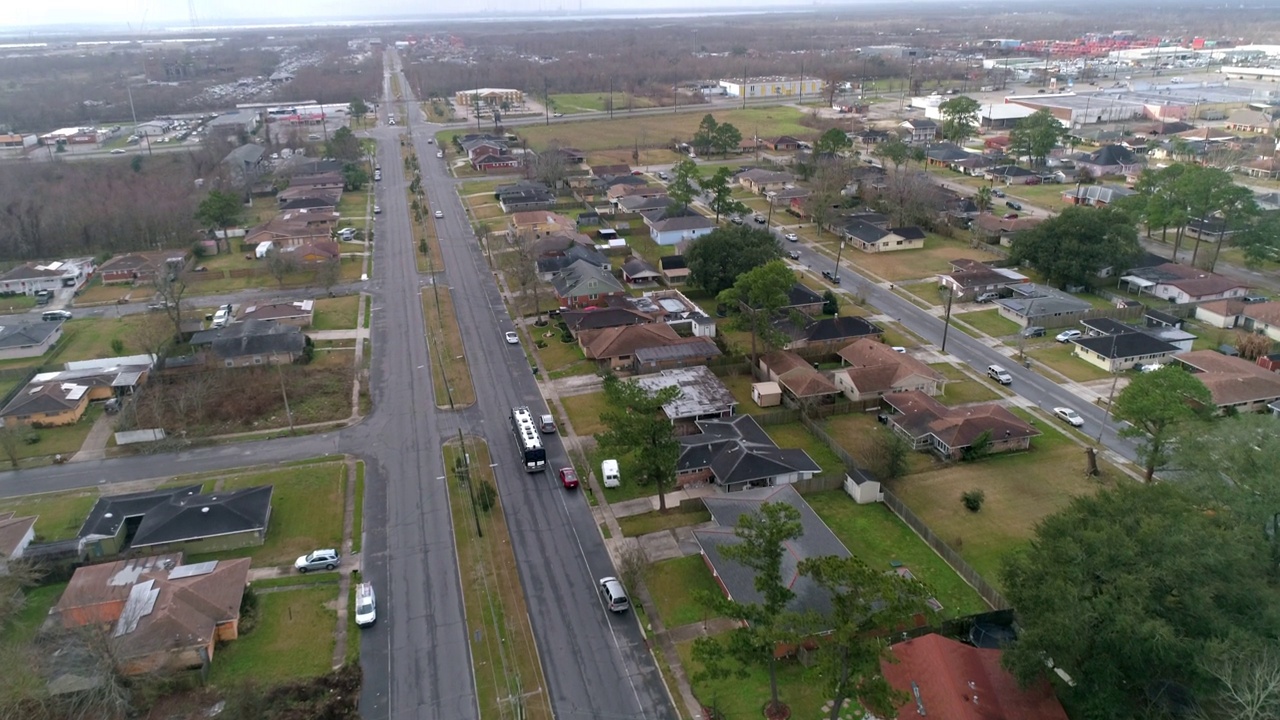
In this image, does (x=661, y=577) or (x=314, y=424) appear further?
(x=314, y=424)

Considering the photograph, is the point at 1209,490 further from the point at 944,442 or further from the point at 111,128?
the point at 111,128

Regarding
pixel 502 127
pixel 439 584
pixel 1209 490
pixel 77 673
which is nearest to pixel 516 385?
pixel 439 584

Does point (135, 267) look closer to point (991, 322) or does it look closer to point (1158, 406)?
point (991, 322)

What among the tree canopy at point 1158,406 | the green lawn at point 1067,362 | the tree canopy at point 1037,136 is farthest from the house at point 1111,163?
the tree canopy at point 1158,406

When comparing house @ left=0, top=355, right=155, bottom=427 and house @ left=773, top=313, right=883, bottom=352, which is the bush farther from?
house @ left=0, top=355, right=155, bottom=427

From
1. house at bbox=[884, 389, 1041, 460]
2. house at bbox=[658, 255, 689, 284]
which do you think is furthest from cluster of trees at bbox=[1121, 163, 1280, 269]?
house at bbox=[658, 255, 689, 284]

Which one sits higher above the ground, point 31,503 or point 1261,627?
point 1261,627
